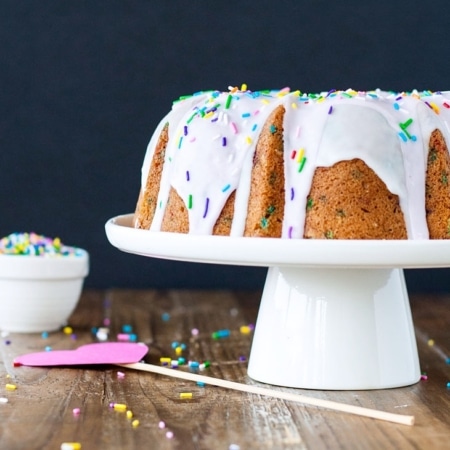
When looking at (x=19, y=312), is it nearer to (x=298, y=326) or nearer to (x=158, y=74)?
(x=298, y=326)

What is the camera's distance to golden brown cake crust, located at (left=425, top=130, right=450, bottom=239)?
4.73 ft

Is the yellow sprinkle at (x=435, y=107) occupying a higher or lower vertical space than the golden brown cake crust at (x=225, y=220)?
higher

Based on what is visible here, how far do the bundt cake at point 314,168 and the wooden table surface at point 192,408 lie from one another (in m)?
0.24

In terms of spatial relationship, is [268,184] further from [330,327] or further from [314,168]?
[330,327]

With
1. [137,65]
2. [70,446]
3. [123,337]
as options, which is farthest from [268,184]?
[137,65]

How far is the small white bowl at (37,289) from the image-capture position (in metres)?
1.92

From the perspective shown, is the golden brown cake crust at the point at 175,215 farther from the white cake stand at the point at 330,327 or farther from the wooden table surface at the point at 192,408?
the wooden table surface at the point at 192,408

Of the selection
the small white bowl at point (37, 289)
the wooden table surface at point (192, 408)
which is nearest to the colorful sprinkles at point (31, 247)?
the small white bowl at point (37, 289)

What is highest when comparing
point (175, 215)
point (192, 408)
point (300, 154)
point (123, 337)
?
point (300, 154)

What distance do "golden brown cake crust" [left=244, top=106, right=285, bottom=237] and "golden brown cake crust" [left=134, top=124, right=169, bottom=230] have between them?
0.20 meters

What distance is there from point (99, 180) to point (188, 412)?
1427mm

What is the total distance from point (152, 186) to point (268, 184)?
0.25m

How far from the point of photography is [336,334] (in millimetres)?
1501

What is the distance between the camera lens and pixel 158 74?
268 cm
